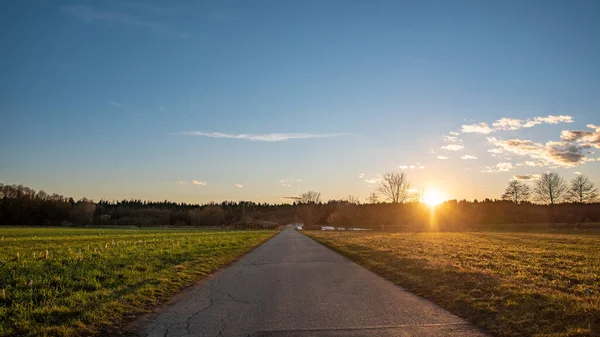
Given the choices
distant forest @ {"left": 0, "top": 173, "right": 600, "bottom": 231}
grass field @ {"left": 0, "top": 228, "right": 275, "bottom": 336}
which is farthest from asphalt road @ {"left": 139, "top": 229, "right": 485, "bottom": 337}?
distant forest @ {"left": 0, "top": 173, "right": 600, "bottom": 231}

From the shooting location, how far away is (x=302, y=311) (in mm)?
7938

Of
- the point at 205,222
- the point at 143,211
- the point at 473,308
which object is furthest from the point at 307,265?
the point at 143,211

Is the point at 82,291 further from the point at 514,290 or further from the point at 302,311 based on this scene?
the point at 514,290

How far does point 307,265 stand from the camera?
1681 cm

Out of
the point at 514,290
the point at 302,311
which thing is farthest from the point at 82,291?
the point at 514,290

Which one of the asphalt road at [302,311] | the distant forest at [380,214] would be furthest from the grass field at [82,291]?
the distant forest at [380,214]

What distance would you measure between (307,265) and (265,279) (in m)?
4.38

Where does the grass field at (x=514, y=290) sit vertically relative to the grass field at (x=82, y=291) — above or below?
above

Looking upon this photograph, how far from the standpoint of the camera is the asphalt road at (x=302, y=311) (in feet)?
21.3

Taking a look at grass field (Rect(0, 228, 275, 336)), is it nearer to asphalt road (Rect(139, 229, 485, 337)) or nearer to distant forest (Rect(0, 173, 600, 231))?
asphalt road (Rect(139, 229, 485, 337))

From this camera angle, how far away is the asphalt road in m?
6.50

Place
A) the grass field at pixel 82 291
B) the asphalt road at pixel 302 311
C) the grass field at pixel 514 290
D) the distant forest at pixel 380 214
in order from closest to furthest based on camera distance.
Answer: the asphalt road at pixel 302 311 → the grass field at pixel 514 290 → the grass field at pixel 82 291 → the distant forest at pixel 380 214

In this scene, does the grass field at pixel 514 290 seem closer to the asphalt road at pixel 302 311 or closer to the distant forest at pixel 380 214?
the asphalt road at pixel 302 311

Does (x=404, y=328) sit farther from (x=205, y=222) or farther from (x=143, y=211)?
(x=143, y=211)
